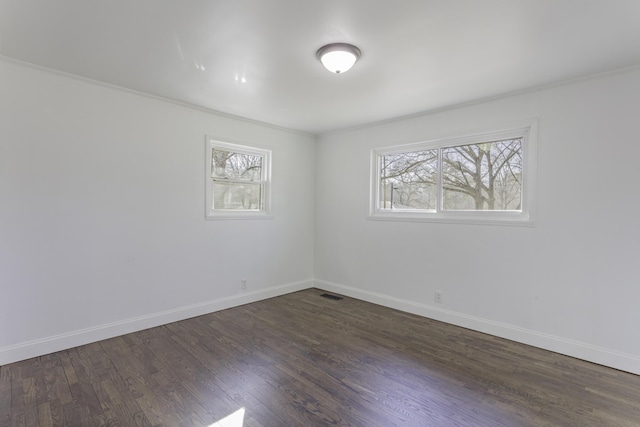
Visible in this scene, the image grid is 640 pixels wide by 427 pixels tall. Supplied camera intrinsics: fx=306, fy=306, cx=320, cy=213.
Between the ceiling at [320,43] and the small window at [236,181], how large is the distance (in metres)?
0.92

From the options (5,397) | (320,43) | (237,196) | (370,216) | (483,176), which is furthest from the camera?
(370,216)

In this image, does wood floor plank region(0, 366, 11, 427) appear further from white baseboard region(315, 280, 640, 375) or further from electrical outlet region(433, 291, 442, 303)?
electrical outlet region(433, 291, 442, 303)

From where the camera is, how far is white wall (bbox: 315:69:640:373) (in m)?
2.58

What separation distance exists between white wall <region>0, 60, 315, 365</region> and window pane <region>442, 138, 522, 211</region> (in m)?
2.65

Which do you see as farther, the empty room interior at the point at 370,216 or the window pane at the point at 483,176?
the window pane at the point at 483,176

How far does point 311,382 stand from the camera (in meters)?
2.32

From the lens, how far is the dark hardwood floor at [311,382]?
6.41 ft

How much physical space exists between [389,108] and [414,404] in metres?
3.01

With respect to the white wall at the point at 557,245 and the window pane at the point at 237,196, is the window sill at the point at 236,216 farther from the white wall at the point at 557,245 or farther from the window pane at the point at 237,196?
the white wall at the point at 557,245

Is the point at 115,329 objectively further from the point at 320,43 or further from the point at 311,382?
the point at 320,43

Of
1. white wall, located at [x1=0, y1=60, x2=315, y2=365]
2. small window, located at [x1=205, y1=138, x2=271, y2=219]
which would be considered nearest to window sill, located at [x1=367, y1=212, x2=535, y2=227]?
small window, located at [x1=205, y1=138, x2=271, y2=219]

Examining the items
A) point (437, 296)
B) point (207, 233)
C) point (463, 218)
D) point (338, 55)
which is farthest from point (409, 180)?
point (207, 233)

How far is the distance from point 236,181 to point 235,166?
207mm

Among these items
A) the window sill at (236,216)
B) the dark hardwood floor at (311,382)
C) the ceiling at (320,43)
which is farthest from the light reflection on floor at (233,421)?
the ceiling at (320,43)
